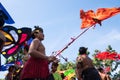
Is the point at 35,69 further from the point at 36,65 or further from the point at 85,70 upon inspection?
the point at 85,70

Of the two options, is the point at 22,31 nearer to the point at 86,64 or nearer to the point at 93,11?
the point at 93,11

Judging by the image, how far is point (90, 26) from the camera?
10.8 metres

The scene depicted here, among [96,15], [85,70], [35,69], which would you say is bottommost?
[35,69]

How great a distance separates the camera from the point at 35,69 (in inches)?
224

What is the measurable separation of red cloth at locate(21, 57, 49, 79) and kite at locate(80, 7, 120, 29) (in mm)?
5374

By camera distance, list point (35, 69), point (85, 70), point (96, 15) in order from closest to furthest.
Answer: point (35, 69)
point (85, 70)
point (96, 15)

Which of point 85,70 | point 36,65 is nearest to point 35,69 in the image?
point 36,65

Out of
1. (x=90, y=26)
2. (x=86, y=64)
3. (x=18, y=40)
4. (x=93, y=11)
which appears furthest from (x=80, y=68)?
(x=18, y=40)

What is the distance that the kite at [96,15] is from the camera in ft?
36.4

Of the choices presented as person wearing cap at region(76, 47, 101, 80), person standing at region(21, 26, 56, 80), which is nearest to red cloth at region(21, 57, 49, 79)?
person standing at region(21, 26, 56, 80)

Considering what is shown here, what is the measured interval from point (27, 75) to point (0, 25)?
1.65 meters

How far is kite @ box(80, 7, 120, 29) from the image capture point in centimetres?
1110

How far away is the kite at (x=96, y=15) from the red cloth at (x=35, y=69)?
5374 mm

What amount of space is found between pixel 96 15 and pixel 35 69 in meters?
6.27
